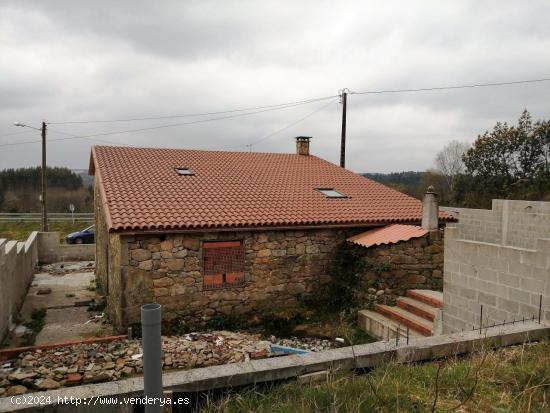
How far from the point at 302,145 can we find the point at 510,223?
332 inches

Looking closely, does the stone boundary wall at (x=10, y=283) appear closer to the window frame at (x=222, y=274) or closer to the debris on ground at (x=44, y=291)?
the debris on ground at (x=44, y=291)

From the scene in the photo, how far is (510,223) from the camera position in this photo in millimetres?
15289

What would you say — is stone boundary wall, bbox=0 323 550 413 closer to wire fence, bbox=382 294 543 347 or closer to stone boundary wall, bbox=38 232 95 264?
wire fence, bbox=382 294 543 347

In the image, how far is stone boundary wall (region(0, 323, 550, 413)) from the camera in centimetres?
286

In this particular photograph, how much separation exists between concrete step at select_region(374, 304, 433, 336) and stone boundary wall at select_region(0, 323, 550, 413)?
365 cm

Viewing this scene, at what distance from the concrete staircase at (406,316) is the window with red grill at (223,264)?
306 cm

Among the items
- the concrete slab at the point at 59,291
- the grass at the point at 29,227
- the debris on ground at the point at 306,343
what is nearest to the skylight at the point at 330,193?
the debris on ground at the point at 306,343

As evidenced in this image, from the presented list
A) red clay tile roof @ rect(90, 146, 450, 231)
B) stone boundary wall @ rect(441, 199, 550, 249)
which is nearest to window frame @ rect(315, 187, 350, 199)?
red clay tile roof @ rect(90, 146, 450, 231)

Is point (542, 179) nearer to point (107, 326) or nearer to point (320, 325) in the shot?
point (320, 325)

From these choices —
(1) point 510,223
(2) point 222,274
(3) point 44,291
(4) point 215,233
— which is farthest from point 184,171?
(1) point 510,223

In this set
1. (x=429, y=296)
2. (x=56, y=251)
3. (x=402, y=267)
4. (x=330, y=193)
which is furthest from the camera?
(x=56, y=251)

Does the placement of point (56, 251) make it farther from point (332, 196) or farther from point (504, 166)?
point (504, 166)

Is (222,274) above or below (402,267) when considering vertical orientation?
below

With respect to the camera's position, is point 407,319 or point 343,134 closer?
point 407,319
